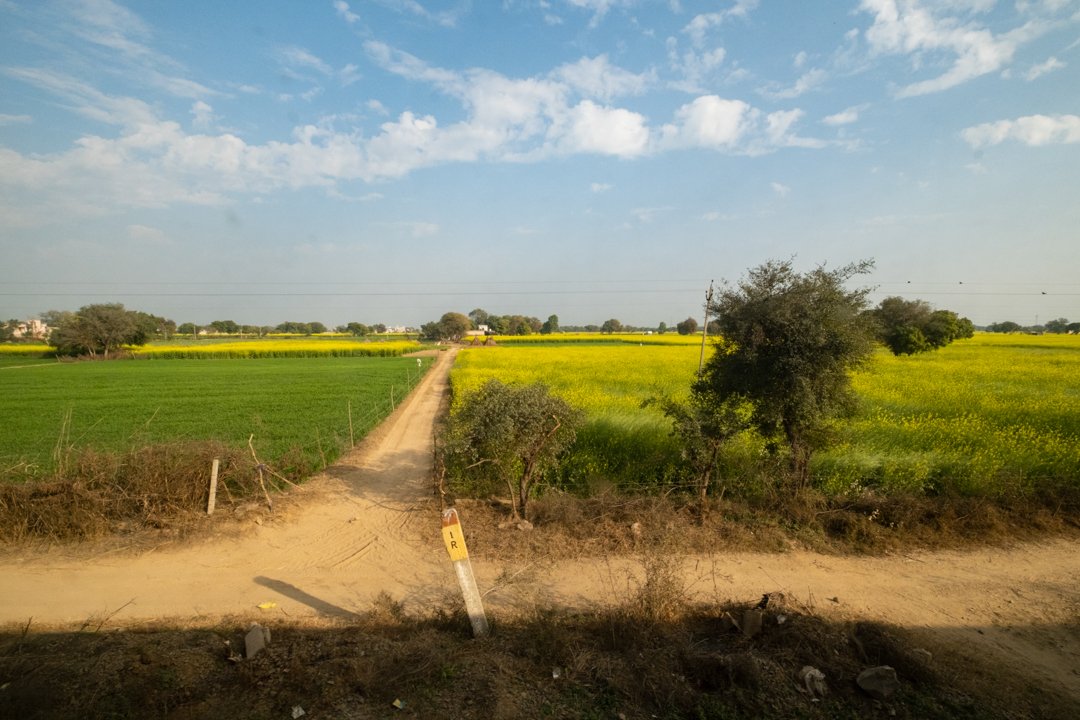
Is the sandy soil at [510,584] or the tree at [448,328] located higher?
the tree at [448,328]

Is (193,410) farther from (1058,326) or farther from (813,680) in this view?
(1058,326)

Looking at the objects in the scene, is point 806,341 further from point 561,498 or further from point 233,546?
point 233,546

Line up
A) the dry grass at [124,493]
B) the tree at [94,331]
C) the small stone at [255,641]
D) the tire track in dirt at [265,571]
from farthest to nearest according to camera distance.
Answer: the tree at [94,331]
the dry grass at [124,493]
the tire track in dirt at [265,571]
the small stone at [255,641]

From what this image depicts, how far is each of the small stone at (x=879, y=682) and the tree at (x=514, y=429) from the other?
4.88 metres

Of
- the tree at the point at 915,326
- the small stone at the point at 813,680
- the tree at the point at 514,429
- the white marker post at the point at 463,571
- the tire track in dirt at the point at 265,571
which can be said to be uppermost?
the tree at the point at 915,326

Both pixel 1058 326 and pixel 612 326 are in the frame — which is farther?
pixel 612 326

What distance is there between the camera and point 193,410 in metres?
20.7

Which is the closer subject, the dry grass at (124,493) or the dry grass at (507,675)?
the dry grass at (507,675)

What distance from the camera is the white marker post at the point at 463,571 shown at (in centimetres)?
477

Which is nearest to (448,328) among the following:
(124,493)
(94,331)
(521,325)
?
(521,325)

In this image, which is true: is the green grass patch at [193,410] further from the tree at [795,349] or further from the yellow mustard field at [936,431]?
the tree at [795,349]

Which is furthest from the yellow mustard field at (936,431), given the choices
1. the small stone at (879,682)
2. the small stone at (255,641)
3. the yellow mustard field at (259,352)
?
the yellow mustard field at (259,352)

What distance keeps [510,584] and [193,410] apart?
2105 cm

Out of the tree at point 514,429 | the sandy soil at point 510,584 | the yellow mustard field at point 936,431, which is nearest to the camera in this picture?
the sandy soil at point 510,584
